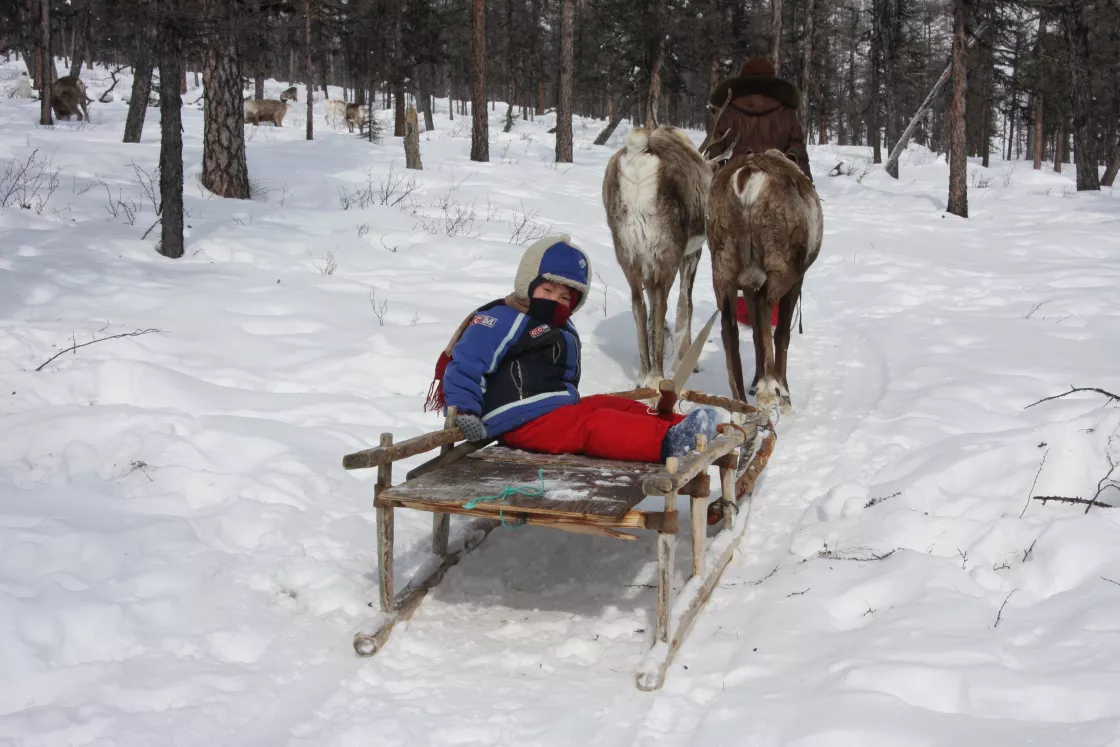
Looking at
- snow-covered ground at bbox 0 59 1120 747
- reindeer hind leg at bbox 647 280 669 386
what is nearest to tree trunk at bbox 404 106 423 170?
snow-covered ground at bbox 0 59 1120 747

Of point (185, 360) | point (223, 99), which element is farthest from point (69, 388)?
point (223, 99)

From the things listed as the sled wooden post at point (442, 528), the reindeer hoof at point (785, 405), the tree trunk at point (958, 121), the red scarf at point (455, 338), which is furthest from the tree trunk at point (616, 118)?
the sled wooden post at point (442, 528)

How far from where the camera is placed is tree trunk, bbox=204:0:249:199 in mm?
10008

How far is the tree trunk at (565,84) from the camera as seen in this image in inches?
794

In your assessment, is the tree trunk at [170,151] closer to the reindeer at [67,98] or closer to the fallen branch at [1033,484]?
the fallen branch at [1033,484]

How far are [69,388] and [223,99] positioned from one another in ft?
Answer: 20.9

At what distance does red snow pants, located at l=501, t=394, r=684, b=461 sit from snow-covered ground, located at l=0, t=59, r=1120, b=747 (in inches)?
23.2

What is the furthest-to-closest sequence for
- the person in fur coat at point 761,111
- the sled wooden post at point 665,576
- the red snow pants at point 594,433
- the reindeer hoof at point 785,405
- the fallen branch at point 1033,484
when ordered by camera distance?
1. the person in fur coat at point 761,111
2. the reindeer hoof at point 785,405
3. the red snow pants at point 594,433
4. the fallen branch at point 1033,484
5. the sled wooden post at point 665,576

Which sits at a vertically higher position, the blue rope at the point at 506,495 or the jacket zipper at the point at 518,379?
the jacket zipper at the point at 518,379

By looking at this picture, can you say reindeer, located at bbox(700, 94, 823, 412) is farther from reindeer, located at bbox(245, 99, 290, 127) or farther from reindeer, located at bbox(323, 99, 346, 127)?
reindeer, located at bbox(323, 99, 346, 127)

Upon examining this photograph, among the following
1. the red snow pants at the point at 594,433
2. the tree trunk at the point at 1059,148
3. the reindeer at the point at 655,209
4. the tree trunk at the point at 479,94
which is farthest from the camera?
the tree trunk at the point at 1059,148

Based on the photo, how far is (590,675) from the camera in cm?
301

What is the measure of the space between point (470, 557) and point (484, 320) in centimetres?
117

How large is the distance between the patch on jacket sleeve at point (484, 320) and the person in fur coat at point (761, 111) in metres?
3.79
